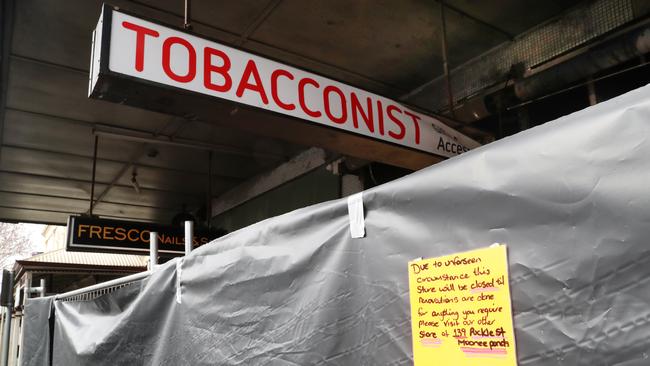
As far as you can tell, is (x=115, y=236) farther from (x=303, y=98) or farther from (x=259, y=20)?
(x=303, y=98)

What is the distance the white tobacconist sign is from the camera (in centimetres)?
244

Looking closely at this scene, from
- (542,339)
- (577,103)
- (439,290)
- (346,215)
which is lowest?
(542,339)

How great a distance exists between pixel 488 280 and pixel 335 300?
540 millimetres

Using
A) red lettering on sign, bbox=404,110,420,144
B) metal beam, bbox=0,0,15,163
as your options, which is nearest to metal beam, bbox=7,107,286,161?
metal beam, bbox=0,0,15,163

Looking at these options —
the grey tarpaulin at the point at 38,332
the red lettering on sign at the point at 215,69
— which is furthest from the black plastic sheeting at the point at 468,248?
the grey tarpaulin at the point at 38,332

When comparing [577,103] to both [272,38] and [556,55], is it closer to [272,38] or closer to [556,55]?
[556,55]

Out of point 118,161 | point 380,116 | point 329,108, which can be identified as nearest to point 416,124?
point 380,116

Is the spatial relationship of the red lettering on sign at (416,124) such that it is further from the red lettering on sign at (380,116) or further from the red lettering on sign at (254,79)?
the red lettering on sign at (254,79)

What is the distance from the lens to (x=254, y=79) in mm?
2775

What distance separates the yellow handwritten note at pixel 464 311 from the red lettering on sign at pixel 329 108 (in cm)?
185

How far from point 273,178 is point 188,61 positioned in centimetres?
591

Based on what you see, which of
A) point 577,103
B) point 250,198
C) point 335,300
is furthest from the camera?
point 250,198

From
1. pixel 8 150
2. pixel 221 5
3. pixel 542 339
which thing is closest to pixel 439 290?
pixel 542 339

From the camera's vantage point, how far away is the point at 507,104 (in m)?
4.92
